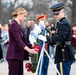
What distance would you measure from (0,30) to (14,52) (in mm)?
7431

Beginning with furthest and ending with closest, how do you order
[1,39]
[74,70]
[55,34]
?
1. [1,39]
2. [74,70]
3. [55,34]

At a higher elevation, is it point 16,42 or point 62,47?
point 16,42

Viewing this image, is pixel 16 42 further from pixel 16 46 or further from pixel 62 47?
pixel 62 47

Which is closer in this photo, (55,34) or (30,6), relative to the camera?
(55,34)

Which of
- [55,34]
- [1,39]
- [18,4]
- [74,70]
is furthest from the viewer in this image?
[18,4]

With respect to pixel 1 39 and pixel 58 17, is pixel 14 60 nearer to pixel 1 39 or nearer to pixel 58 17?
pixel 58 17

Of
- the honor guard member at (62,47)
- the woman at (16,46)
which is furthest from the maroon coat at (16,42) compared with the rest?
the honor guard member at (62,47)

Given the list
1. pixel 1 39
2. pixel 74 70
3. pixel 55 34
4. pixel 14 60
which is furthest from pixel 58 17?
pixel 1 39

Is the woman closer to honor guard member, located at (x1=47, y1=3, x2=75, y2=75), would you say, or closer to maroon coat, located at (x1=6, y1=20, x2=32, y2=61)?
maroon coat, located at (x1=6, y1=20, x2=32, y2=61)

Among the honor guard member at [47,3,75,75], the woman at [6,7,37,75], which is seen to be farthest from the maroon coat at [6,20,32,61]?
the honor guard member at [47,3,75,75]

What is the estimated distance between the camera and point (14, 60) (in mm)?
6250

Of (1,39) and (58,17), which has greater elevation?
(58,17)

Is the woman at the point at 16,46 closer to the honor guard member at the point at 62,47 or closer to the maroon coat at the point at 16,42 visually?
the maroon coat at the point at 16,42

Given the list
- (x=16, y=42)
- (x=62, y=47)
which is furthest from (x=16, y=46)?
(x=62, y=47)
